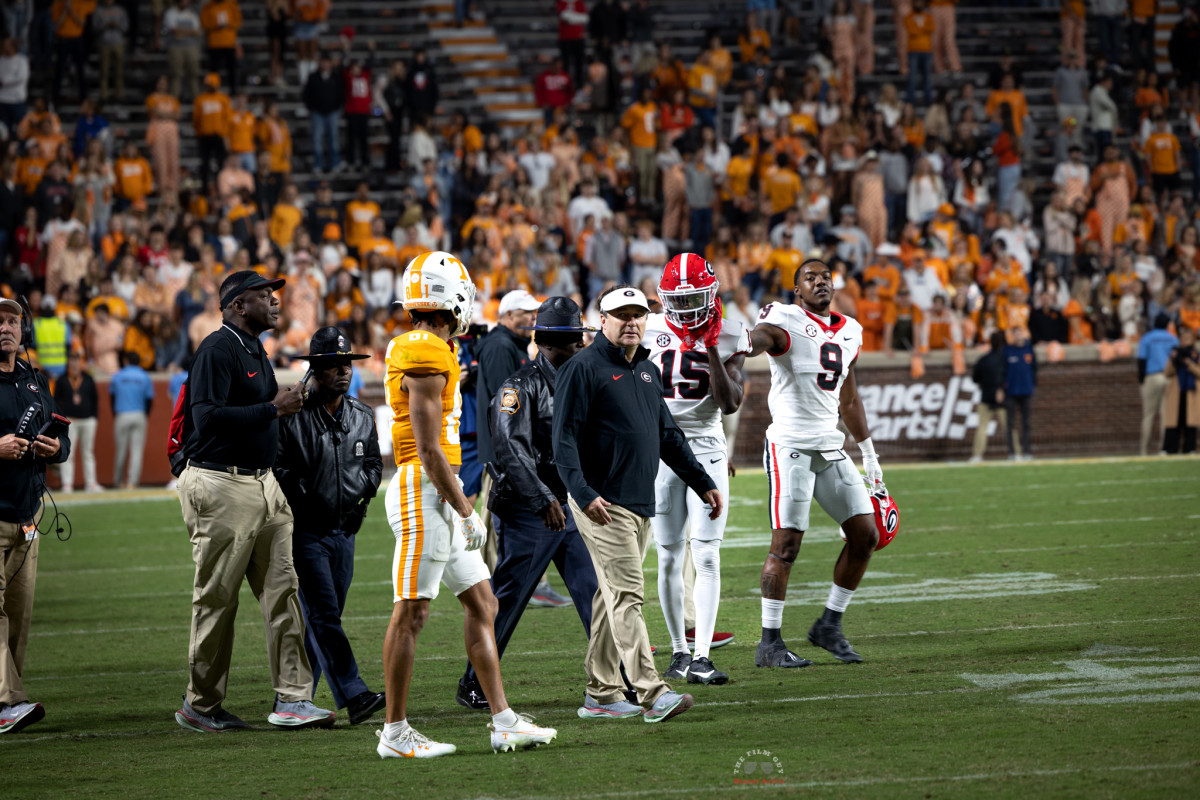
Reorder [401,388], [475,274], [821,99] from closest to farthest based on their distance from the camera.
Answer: [401,388] → [475,274] → [821,99]

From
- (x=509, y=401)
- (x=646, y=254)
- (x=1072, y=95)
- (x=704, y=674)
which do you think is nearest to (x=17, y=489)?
(x=509, y=401)

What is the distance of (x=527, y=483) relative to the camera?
7.07 meters

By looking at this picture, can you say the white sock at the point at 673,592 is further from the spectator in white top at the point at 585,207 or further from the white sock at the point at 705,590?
the spectator in white top at the point at 585,207

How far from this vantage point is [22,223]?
20.2 m

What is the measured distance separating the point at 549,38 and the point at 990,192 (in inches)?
354

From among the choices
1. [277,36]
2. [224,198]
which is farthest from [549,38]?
[224,198]

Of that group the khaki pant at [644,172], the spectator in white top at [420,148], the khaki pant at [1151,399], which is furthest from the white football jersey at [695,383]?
the spectator in white top at [420,148]

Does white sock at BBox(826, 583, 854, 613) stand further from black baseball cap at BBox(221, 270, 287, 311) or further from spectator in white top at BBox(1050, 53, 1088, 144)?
spectator in white top at BBox(1050, 53, 1088, 144)

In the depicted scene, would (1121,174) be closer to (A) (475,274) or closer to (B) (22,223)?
(A) (475,274)

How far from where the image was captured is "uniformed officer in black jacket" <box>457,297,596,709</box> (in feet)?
23.7

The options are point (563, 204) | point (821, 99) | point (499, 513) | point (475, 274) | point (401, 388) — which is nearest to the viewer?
point (401, 388)

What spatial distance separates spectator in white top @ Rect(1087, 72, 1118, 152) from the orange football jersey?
2241 centimetres

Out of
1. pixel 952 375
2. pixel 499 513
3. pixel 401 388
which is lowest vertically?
pixel 952 375

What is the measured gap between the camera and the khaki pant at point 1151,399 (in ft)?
64.1
